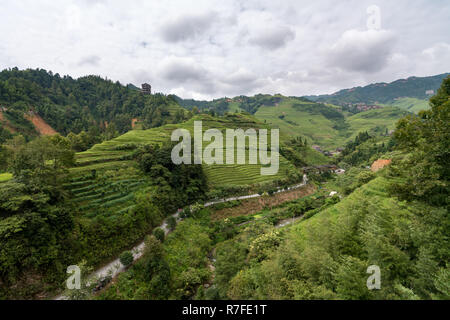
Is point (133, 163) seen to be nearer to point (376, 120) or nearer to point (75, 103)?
point (75, 103)

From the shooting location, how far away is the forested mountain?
7406 cm

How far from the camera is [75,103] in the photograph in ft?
A: 357

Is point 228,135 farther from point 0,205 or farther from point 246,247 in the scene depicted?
point 0,205

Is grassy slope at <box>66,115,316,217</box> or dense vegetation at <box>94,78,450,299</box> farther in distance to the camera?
grassy slope at <box>66,115,316,217</box>

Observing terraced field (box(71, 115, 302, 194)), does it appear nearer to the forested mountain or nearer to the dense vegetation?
the dense vegetation

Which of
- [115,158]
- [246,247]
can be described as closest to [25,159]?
[115,158]

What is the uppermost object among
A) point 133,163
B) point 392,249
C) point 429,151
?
point 429,151

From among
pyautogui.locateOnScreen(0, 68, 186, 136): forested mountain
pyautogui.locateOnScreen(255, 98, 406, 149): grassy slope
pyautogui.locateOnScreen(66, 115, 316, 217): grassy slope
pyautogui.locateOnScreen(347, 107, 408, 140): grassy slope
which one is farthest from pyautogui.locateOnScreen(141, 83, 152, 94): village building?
pyautogui.locateOnScreen(347, 107, 408, 140): grassy slope

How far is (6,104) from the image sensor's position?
231 ft

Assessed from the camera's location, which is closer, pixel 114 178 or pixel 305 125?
pixel 114 178

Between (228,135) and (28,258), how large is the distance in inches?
2344

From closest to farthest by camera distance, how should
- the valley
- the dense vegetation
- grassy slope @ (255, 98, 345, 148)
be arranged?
A: the dense vegetation
the valley
grassy slope @ (255, 98, 345, 148)

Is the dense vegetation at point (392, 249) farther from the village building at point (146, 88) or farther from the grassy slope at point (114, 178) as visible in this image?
the village building at point (146, 88)

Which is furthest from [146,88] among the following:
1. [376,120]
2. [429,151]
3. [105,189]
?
[376,120]
